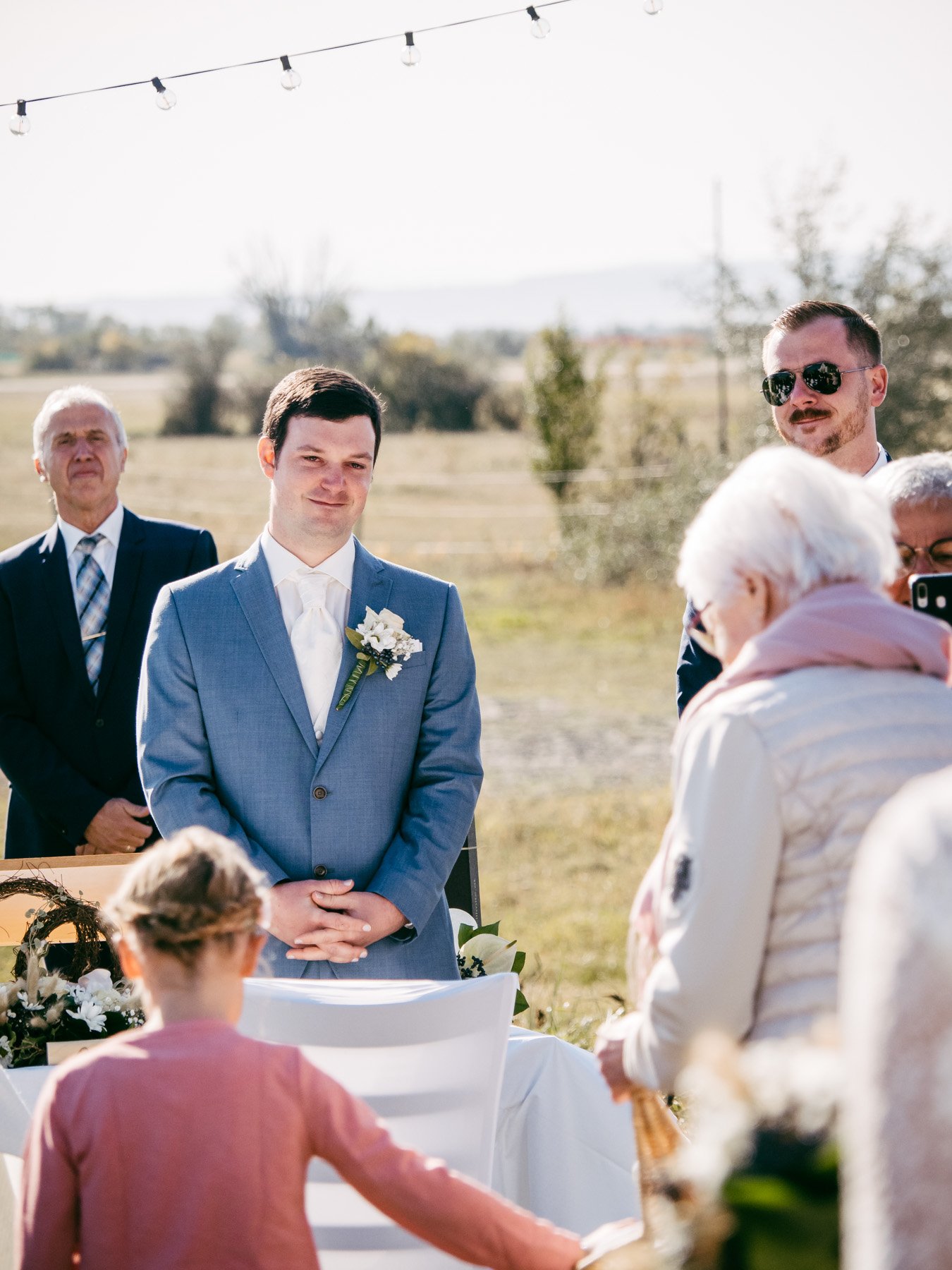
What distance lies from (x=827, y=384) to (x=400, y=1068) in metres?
2.01

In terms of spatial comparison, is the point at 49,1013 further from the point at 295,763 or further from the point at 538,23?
the point at 538,23

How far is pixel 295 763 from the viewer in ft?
9.89

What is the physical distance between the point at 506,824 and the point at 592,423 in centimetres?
1911

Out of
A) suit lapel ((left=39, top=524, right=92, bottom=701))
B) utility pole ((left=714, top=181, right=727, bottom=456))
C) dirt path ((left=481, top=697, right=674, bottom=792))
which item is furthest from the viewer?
utility pole ((left=714, top=181, right=727, bottom=456))

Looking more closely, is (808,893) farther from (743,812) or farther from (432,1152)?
(432,1152)

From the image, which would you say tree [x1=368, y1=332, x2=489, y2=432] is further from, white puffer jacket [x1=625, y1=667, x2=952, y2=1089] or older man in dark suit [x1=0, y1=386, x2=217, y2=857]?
white puffer jacket [x1=625, y1=667, x2=952, y2=1089]

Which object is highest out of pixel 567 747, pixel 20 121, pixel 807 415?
pixel 20 121

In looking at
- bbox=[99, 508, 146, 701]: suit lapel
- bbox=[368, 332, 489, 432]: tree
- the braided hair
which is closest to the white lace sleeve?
the braided hair

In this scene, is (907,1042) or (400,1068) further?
(400,1068)

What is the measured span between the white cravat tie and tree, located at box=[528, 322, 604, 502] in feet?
78.5

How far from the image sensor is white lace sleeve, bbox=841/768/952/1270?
3.51 ft

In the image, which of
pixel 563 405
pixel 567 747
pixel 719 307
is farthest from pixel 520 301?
pixel 567 747

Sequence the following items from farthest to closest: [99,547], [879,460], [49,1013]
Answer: [99,547]
[879,460]
[49,1013]

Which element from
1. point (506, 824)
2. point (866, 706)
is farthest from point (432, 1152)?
point (506, 824)
